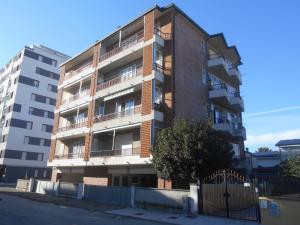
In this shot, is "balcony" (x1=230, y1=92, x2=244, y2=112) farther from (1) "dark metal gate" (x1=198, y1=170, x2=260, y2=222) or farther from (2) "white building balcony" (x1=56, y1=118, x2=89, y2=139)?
(2) "white building balcony" (x1=56, y1=118, x2=89, y2=139)

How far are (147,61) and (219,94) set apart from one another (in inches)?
353

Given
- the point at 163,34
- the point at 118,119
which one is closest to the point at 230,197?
the point at 118,119

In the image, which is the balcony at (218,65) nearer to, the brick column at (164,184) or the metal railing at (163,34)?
the metal railing at (163,34)

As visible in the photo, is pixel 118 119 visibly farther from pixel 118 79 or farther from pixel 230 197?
pixel 230 197

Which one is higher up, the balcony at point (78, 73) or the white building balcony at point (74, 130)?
the balcony at point (78, 73)

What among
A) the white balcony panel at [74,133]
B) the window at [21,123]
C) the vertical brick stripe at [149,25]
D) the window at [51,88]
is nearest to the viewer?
the vertical brick stripe at [149,25]

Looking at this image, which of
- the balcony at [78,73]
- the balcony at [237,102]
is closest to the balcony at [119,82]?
the balcony at [78,73]

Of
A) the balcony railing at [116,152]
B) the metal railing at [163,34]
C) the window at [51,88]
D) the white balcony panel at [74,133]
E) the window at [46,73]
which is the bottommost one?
the balcony railing at [116,152]

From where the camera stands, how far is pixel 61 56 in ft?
223

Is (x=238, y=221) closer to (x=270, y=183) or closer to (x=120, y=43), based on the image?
(x=270, y=183)

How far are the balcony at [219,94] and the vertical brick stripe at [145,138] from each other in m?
9.65

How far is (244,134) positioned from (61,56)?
49.7 m

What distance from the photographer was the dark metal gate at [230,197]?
52.6ft

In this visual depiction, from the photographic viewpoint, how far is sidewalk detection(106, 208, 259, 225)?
15.3 metres
